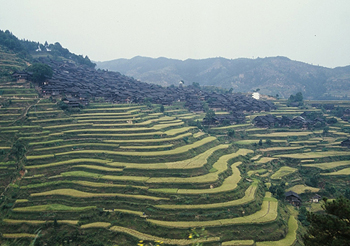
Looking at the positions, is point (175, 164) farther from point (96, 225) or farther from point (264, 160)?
point (264, 160)

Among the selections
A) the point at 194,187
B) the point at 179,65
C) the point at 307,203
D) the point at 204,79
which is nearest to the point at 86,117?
the point at 194,187

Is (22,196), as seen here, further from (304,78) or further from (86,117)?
(304,78)

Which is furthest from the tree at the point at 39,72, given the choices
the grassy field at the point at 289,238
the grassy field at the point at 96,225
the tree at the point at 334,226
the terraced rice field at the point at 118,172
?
the tree at the point at 334,226

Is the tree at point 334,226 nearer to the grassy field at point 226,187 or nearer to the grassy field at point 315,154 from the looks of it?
the grassy field at point 226,187

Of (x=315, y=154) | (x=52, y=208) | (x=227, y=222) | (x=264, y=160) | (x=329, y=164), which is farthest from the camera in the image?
(x=315, y=154)

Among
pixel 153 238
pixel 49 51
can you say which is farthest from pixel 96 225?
pixel 49 51

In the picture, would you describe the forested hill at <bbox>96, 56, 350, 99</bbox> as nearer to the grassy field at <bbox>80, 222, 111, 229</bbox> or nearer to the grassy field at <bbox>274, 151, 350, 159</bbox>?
the grassy field at <bbox>274, 151, 350, 159</bbox>

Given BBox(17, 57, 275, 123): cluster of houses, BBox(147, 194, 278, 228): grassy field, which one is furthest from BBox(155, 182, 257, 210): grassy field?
BBox(17, 57, 275, 123): cluster of houses
